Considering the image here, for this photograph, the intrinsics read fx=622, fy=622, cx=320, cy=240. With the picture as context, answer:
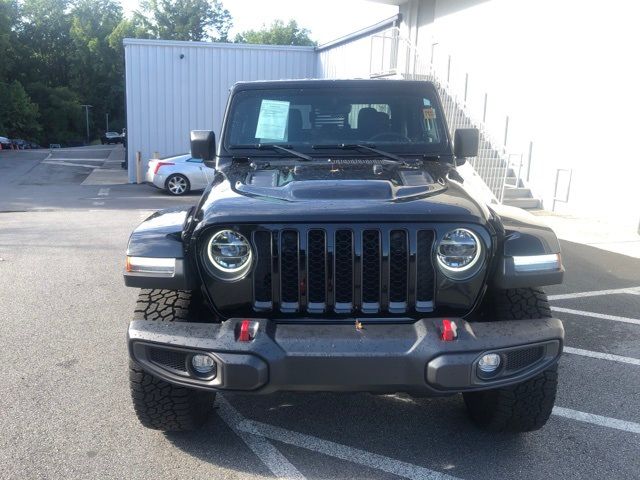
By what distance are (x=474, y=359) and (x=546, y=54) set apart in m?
12.1

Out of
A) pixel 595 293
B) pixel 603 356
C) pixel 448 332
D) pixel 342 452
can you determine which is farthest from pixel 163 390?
pixel 595 293

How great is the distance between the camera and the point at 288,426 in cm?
349

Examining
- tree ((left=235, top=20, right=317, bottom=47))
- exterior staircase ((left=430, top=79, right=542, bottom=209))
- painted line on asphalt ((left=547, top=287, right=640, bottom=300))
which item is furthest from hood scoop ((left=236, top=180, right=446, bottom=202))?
tree ((left=235, top=20, right=317, bottom=47))

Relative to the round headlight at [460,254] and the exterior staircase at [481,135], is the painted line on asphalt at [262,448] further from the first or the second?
the exterior staircase at [481,135]

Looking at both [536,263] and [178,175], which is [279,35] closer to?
[178,175]

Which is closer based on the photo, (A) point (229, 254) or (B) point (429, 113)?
(A) point (229, 254)

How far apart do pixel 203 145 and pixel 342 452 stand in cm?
235

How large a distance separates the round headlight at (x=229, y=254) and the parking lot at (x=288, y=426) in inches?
39.2

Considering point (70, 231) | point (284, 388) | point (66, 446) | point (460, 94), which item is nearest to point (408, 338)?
point (284, 388)

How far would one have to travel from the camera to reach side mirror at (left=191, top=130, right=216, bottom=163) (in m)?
4.44

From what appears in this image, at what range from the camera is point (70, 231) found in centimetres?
1023

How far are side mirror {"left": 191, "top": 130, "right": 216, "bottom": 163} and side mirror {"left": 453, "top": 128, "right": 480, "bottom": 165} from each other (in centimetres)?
174

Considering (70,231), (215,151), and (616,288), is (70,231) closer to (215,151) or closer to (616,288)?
(215,151)

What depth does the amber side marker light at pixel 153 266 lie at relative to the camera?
2.91 m
